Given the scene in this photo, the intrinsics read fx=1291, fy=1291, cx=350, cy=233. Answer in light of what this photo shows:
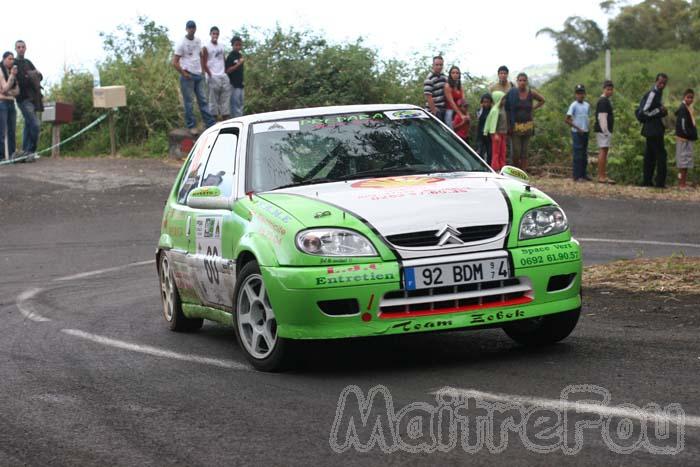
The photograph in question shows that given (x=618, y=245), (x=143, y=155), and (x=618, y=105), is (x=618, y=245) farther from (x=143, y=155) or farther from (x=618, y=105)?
(x=143, y=155)

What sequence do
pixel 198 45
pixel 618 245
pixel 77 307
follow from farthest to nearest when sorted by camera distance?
pixel 198 45 < pixel 618 245 < pixel 77 307

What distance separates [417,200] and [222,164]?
1.94 metres

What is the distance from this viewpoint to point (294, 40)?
99.2ft

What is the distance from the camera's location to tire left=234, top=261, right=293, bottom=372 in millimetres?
7336

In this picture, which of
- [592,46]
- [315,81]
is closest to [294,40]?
[315,81]

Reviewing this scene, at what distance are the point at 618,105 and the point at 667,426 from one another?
75.7ft

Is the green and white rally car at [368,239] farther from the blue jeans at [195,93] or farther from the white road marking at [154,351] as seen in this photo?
the blue jeans at [195,93]

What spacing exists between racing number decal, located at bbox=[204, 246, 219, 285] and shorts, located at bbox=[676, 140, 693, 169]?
656 inches

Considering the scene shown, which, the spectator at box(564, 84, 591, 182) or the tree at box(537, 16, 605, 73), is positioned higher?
the tree at box(537, 16, 605, 73)

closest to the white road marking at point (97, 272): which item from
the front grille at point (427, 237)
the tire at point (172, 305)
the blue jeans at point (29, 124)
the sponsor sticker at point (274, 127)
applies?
the tire at point (172, 305)

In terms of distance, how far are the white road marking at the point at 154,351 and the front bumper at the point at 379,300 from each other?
0.77 metres

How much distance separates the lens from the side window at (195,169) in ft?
30.9

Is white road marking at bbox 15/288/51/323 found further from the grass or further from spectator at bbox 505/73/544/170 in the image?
spectator at bbox 505/73/544/170

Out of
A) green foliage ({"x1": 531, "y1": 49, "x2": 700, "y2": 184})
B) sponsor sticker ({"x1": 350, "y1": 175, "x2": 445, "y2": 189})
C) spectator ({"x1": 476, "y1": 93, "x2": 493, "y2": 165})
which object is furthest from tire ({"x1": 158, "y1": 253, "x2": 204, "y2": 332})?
green foliage ({"x1": 531, "y1": 49, "x2": 700, "y2": 184})
